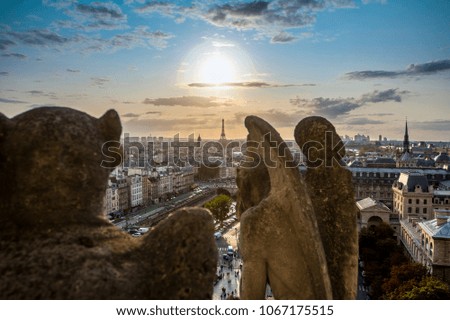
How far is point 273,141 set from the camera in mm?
3936

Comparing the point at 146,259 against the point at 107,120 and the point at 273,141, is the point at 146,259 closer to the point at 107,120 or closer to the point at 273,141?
the point at 107,120

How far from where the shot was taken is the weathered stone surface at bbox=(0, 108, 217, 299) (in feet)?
9.26

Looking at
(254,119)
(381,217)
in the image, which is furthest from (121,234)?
(381,217)

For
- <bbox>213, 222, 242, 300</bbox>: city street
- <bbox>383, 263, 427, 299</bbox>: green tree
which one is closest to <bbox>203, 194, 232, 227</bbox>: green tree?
<bbox>213, 222, 242, 300</bbox>: city street

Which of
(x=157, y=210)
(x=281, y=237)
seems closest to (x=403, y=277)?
(x=281, y=237)

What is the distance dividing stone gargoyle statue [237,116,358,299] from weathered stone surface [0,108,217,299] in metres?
1.04

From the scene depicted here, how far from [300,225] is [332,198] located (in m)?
0.54

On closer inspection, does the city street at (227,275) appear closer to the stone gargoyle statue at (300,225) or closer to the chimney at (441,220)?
the chimney at (441,220)

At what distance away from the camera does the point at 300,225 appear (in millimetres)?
3816

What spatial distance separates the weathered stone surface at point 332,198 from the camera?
4.10 m

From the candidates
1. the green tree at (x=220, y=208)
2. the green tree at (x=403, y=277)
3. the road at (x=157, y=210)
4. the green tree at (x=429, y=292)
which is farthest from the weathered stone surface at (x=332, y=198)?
the green tree at (x=220, y=208)

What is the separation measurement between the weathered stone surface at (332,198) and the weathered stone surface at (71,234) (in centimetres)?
147

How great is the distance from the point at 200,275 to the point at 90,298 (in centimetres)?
66

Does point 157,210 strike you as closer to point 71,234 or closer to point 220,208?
point 220,208
